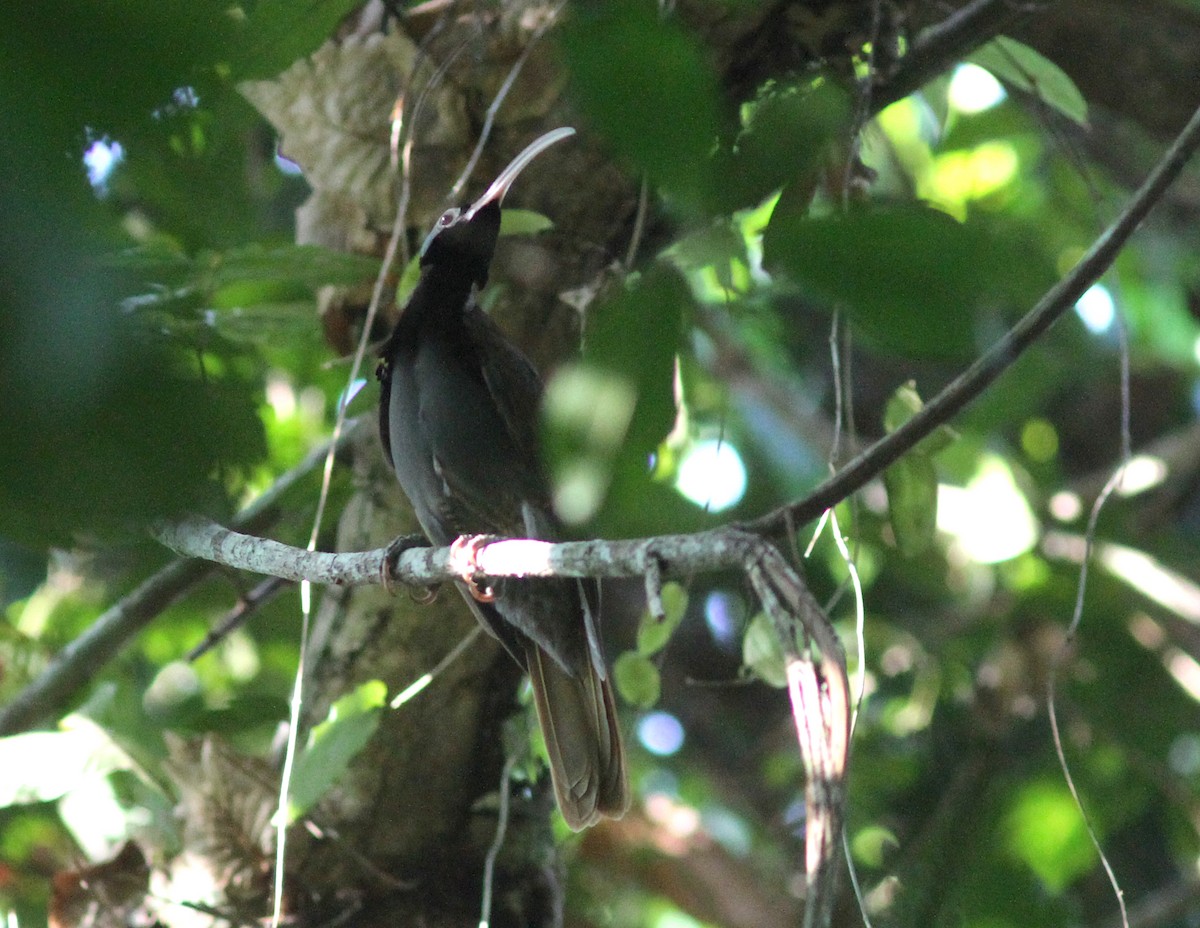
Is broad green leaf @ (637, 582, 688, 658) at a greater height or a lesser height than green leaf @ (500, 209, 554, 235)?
lesser

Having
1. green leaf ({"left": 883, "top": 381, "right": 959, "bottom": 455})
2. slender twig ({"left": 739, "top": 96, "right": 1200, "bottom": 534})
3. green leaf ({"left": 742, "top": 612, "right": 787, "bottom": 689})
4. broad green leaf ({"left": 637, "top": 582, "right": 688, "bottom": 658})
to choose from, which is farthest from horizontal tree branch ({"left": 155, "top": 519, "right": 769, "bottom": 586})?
green leaf ({"left": 883, "top": 381, "right": 959, "bottom": 455})

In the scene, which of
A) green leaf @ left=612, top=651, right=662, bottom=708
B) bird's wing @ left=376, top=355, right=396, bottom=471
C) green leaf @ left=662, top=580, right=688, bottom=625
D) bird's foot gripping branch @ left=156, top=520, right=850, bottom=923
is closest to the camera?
bird's foot gripping branch @ left=156, top=520, right=850, bottom=923

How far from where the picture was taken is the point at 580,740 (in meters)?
3.41

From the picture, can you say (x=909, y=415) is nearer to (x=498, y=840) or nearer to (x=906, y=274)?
(x=498, y=840)

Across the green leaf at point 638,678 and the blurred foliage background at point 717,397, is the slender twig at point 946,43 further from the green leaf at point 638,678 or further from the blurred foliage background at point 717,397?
the green leaf at point 638,678

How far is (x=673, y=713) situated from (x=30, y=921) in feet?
11.0

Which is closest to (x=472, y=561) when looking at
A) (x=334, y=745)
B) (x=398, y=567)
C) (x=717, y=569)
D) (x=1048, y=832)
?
(x=398, y=567)

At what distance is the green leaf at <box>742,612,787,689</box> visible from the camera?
2959mm

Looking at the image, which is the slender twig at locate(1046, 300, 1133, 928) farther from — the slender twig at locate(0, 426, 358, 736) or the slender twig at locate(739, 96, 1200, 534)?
the slender twig at locate(0, 426, 358, 736)

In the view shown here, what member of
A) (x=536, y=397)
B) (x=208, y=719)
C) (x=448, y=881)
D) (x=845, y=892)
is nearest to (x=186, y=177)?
(x=536, y=397)

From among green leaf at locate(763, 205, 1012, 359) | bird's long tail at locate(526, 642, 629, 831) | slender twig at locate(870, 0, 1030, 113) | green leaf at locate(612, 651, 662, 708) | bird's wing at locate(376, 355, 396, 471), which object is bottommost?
Result: bird's long tail at locate(526, 642, 629, 831)

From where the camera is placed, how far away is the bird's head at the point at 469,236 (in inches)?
131

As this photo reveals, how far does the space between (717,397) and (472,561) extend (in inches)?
126

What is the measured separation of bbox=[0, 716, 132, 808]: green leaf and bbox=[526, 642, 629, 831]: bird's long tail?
113 cm
